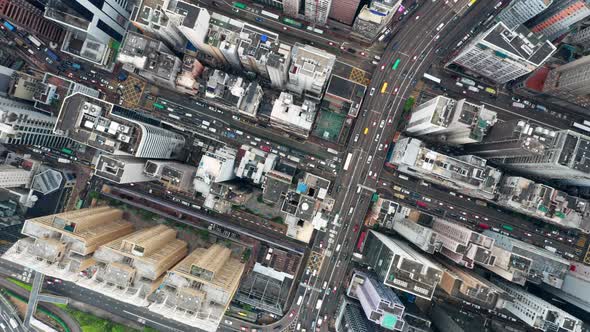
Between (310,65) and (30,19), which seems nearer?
(310,65)

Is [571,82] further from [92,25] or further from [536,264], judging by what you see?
[92,25]

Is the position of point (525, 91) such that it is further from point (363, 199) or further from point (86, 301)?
point (86, 301)

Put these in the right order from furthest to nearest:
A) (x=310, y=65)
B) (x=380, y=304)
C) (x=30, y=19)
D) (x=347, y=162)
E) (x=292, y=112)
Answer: (x=347, y=162) → (x=30, y=19) → (x=292, y=112) → (x=310, y=65) → (x=380, y=304)

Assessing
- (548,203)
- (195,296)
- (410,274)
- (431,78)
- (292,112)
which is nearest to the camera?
(195,296)

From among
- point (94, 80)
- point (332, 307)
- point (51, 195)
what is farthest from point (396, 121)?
point (51, 195)

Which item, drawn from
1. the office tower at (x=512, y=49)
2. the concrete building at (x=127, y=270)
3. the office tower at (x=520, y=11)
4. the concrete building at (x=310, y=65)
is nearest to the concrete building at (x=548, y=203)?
the office tower at (x=512, y=49)

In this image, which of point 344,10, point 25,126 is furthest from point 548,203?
point 25,126

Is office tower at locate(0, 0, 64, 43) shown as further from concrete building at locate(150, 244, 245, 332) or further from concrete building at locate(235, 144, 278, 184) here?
concrete building at locate(150, 244, 245, 332)
